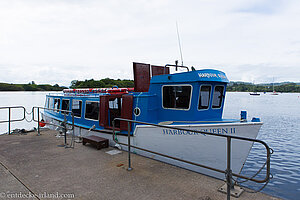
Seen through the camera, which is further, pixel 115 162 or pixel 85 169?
pixel 115 162

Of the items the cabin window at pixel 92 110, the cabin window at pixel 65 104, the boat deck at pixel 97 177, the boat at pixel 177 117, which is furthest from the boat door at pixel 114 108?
the cabin window at pixel 65 104

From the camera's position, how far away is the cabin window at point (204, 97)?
24.0 ft

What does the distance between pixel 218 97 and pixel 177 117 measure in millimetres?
1831

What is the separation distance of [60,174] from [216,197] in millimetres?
3524

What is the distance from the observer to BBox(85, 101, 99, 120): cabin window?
948 centimetres

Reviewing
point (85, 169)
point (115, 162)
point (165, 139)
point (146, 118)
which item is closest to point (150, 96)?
point (146, 118)

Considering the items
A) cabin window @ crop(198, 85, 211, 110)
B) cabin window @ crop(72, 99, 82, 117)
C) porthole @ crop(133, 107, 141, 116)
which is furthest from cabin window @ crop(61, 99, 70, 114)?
cabin window @ crop(198, 85, 211, 110)

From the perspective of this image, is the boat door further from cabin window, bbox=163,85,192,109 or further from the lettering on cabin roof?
the lettering on cabin roof

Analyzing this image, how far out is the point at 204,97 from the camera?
24.4ft

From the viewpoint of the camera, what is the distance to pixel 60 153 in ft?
21.3

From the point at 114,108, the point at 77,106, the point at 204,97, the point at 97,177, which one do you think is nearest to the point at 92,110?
the point at 114,108

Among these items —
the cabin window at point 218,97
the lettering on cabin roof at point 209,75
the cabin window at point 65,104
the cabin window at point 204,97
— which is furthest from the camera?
the cabin window at point 65,104

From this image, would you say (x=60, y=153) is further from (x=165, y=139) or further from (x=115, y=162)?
(x=165, y=139)

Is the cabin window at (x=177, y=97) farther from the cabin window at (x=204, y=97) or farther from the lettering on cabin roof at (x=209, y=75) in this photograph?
the lettering on cabin roof at (x=209, y=75)
